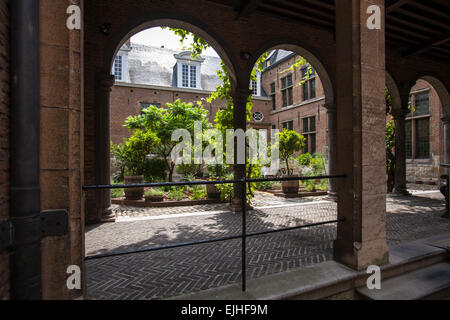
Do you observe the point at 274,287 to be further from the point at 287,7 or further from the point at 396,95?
the point at 396,95

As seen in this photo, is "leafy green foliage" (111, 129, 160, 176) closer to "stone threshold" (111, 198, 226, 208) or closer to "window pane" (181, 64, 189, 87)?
"stone threshold" (111, 198, 226, 208)

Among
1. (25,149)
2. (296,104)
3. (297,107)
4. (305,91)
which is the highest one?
(305,91)

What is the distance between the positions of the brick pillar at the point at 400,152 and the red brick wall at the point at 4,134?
10634 mm

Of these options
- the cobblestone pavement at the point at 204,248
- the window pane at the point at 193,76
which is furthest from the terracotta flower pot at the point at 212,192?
the window pane at the point at 193,76

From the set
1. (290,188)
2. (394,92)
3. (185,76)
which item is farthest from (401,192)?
(185,76)

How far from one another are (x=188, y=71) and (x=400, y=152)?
1581cm

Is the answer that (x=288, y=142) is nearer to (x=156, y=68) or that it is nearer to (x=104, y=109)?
(x=104, y=109)

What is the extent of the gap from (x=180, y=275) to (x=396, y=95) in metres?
9.72

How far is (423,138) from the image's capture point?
43.3 feet

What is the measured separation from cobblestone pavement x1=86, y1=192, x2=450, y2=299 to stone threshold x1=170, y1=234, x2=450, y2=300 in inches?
11.9

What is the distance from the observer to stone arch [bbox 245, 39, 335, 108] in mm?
6570

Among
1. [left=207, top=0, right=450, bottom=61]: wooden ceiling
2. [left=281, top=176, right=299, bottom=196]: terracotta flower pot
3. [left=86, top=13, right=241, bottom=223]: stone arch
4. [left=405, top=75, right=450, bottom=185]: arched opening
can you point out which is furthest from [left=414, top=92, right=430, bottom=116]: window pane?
[left=86, top=13, right=241, bottom=223]: stone arch
